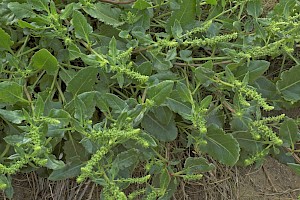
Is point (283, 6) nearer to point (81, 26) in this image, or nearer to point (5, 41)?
point (81, 26)

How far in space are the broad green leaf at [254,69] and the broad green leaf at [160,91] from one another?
259mm

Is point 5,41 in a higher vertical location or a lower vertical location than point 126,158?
higher

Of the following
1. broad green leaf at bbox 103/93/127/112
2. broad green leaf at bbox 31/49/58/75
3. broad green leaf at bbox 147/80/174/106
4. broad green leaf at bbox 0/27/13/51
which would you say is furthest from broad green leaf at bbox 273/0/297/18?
broad green leaf at bbox 0/27/13/51

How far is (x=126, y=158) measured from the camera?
125 centimetres

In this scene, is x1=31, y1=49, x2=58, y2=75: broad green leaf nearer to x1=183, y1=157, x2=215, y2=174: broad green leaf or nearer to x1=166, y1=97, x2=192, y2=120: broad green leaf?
x1=166, y1=97, x2=192, y2=120: broad green leaf

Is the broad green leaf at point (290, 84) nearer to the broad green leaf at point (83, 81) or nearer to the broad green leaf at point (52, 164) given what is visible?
the broad green leaf at point (83, 81)

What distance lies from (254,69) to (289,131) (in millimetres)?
210

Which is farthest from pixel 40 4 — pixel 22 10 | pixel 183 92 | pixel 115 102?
pixel 183 92

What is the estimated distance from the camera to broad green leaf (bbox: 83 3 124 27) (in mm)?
1307

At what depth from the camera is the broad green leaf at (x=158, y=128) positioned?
1.37 meters

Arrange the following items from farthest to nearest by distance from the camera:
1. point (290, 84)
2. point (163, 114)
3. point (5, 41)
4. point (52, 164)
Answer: point (290, 84) < point (163, 114) < point (5, 41) < point (52, 164)

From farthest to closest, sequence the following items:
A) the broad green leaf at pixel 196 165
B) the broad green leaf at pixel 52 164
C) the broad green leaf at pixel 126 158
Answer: the broad green leaf at pixel 196 165
the broad green leaf at pixel 126 158
the broad green leaf at pixel 52 164

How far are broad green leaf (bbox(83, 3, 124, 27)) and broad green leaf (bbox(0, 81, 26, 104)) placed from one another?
29 centimetres

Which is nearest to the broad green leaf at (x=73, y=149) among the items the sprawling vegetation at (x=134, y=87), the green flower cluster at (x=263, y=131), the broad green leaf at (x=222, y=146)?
the sprawling vegetation at (x=134, y=87)
